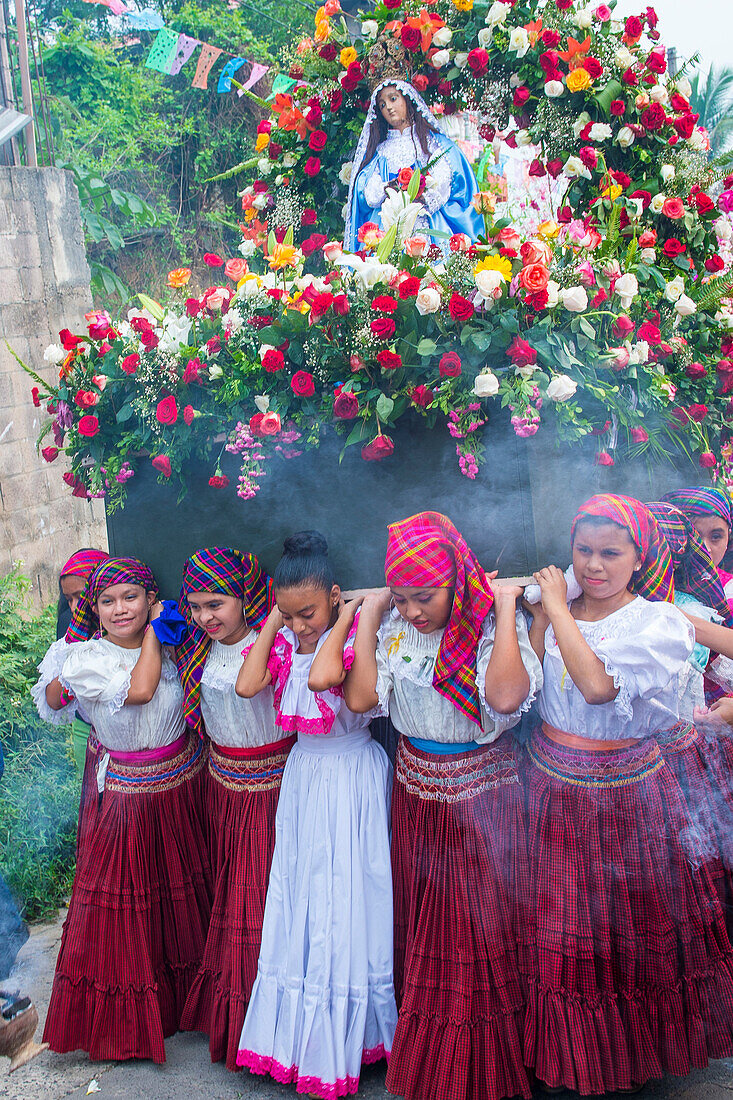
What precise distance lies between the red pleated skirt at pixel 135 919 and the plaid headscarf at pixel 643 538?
6.21 ft

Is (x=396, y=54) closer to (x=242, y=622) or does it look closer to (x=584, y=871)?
(x=242, y=622)

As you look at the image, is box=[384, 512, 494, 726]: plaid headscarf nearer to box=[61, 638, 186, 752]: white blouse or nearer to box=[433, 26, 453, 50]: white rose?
box=[61, 638, 186, 752]: white blouse

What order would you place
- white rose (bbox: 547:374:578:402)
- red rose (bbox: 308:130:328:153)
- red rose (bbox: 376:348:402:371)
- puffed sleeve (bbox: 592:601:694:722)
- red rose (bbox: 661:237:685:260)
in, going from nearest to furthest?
1. puffed sleeve (bbox: 592:601:694:722)
2. white rose (bbox: 547:374:578:402)
3. red rose (bbox: 376:348:402:371)
4. red rose (bbox: 661:237:685:260)
5. red rose (bbox: 308:130:328:153)

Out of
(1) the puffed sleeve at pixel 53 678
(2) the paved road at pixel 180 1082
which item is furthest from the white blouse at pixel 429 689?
(1) the puffed sleeve at pixel 53 678

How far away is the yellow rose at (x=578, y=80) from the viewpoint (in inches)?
160

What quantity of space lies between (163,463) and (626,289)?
6.20 feet

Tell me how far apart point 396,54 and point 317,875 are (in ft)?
12.6

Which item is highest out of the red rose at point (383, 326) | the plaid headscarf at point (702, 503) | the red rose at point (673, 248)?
the red rose at point (673, 248)

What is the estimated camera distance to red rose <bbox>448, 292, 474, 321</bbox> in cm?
307

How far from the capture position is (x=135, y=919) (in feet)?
11.0

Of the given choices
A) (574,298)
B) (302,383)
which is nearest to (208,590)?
(302,383)

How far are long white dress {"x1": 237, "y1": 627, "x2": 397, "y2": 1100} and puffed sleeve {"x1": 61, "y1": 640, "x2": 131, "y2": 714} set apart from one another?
0.61m

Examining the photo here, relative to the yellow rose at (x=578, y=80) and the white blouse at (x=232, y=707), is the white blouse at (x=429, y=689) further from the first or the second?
the yellow rose at (x=578, y=80)

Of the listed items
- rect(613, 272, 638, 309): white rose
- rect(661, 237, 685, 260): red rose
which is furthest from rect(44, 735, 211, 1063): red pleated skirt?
rect(661, 237, 685, 260): red rose
